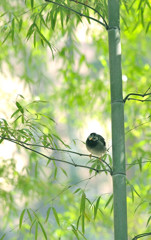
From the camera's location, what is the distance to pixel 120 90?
1586 mm

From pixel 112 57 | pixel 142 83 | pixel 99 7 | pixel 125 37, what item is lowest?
pixel 112 57

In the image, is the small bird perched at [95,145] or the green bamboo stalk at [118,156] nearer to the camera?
the green bamboo stalk at [118,156]

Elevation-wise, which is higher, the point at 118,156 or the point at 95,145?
the point at 95,145

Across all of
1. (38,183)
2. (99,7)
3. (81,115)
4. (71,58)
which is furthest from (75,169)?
(99,7)

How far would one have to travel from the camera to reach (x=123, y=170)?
156 cm

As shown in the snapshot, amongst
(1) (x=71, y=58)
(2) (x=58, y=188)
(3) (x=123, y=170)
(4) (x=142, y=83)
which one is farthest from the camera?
(2) (x=58, y=188)

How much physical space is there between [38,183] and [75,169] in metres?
2.77

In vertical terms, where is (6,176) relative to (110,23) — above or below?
below

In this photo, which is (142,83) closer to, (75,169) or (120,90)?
(120,90)

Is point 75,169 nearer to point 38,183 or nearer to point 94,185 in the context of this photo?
point 94,185

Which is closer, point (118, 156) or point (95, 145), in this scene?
point (118, 156)

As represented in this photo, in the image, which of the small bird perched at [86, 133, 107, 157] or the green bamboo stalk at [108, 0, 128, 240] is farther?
the small bird perched at [86, 133, 107, 157]

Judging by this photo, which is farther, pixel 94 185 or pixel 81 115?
pixel 94 185

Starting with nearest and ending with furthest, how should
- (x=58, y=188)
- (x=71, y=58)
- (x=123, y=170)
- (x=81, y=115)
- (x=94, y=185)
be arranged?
(x=123, y=170) → (x=71, y=58) → (x=58, y=188) → (x=81, y=115) → (x=94, y=185)
